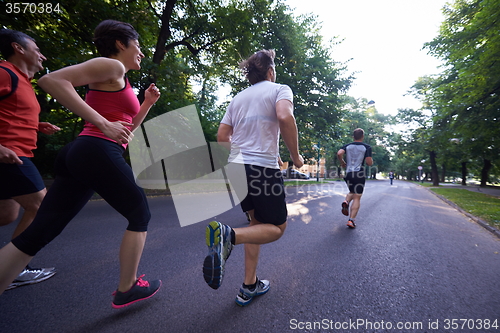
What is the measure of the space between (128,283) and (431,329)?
6.71 ft

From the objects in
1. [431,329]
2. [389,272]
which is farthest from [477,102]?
[431,329]

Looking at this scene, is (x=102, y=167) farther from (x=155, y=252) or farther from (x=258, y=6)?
(x=258, y=6)

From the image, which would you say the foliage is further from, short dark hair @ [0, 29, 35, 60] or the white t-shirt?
the white t-shirt

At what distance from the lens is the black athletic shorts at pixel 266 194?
5.30 ft

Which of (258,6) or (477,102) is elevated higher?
(258,6)

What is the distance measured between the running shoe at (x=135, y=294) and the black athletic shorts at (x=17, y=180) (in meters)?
1.07

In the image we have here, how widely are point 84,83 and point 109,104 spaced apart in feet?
0.67

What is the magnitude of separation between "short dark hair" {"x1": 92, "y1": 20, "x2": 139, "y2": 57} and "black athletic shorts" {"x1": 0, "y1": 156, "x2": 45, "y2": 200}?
3.46 ft

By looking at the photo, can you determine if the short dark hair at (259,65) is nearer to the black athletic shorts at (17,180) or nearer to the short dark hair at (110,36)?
the short dark hair at (110,36)

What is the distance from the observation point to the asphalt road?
155cm

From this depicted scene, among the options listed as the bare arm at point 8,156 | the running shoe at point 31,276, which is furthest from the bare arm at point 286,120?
the running shoe at point 31,276

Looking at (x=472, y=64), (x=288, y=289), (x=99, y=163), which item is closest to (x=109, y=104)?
(x=99, y=163)

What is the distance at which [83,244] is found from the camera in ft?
10.4

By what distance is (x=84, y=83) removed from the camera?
1.35 metres
